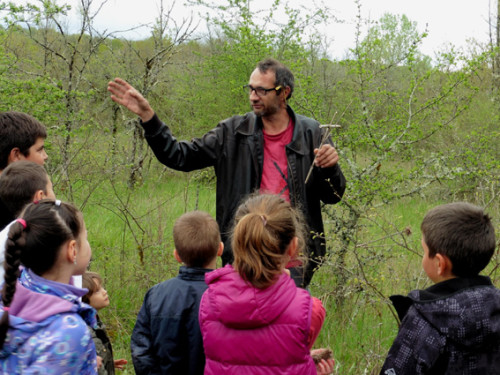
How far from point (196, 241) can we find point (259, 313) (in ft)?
1.84

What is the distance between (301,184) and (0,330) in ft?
6.79

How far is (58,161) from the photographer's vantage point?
5621 millimetres

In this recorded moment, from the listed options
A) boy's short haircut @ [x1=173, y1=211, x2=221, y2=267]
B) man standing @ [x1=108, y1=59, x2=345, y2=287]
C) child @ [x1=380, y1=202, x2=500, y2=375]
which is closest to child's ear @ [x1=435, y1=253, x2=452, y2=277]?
child @ [x1=380, y1=202, x2=500, y2=375]

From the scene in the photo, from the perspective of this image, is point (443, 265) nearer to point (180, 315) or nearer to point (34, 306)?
point (180, 315)

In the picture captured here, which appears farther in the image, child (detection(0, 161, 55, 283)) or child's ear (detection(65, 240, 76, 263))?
child (detection(0, 161, 55, 283))

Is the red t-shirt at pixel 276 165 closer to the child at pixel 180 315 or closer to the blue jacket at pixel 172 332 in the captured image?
the child at pixel 180 315

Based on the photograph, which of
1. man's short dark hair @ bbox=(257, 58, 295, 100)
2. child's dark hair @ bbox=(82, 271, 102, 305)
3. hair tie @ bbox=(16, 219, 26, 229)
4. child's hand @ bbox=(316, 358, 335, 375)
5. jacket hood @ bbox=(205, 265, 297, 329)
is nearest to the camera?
hair tie @ bbox=(16, 219, 26, 229)

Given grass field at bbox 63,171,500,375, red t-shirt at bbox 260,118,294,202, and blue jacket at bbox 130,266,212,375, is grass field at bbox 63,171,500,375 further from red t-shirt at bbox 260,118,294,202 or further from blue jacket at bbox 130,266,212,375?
blue jacket at bbox 130,266,212,375

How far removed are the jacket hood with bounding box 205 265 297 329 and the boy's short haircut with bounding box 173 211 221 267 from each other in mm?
342

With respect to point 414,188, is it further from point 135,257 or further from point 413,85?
point 135,257

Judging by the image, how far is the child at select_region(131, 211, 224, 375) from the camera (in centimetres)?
241

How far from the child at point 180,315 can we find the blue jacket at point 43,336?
1.72ft

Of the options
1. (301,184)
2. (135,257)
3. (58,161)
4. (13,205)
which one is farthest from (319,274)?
(13,205)

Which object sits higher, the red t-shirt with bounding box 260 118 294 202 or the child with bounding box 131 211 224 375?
the red t-shirt with bounding box 260 118 294 202
